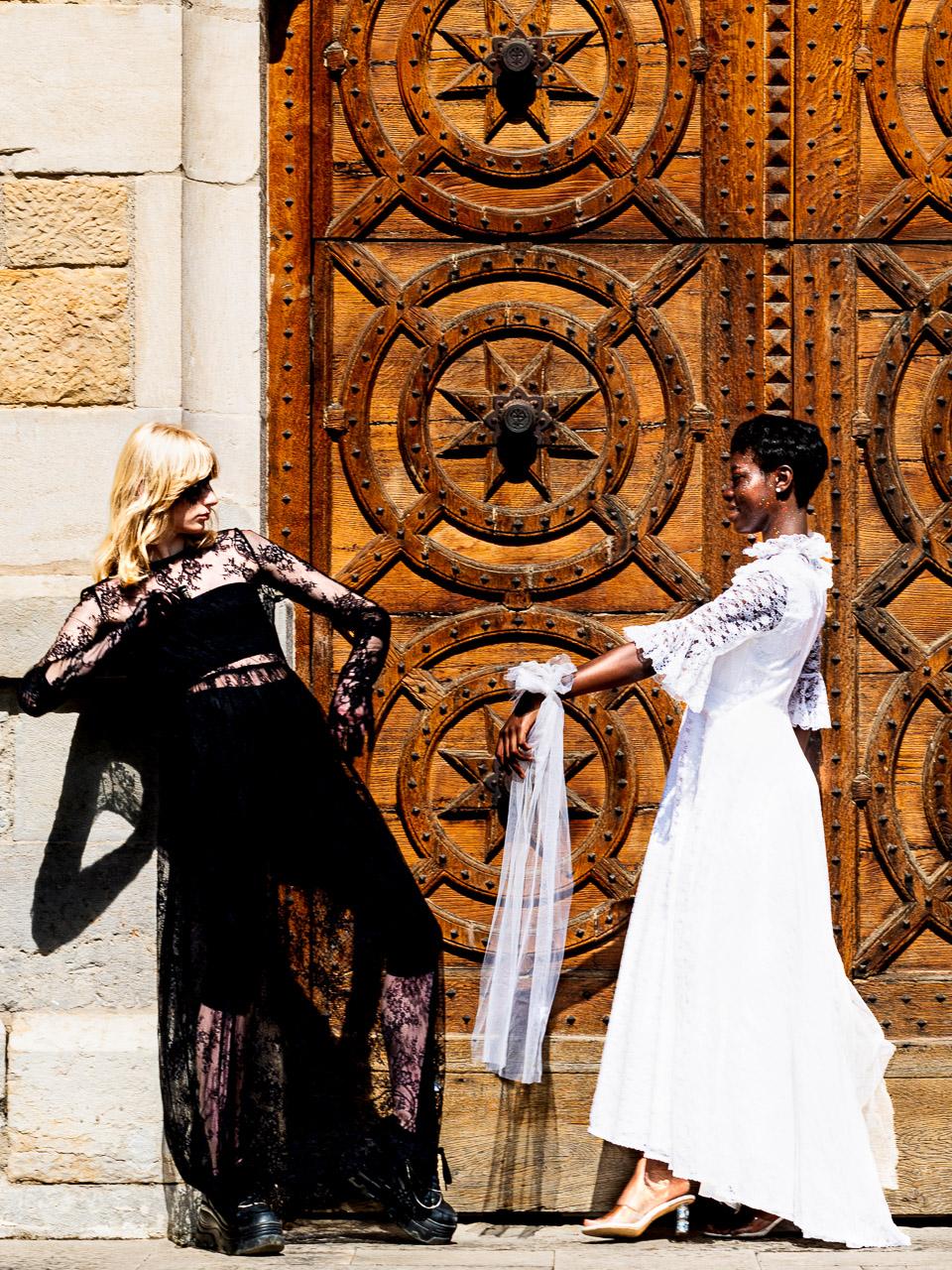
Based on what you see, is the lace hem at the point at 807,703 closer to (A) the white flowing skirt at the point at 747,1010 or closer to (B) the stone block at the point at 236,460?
(A) the white flowing skirt at the point at 747,1010

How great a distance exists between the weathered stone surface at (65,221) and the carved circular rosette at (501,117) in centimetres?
61

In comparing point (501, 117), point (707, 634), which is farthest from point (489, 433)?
point (707, 634)

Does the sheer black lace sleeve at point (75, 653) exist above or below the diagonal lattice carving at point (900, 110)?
below

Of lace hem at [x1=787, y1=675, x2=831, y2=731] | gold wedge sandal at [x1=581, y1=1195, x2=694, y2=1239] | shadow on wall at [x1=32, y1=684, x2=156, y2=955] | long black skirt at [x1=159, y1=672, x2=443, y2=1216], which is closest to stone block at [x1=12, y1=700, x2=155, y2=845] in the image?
shadow on wall at [x1=32, y1=684, x2=156, y2=955]

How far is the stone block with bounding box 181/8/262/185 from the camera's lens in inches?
170

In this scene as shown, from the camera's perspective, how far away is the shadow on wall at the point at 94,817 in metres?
4.16

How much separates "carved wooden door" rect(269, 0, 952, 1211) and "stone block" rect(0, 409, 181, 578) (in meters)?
0.48

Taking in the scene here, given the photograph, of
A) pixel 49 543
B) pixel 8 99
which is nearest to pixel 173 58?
pixel 8 99

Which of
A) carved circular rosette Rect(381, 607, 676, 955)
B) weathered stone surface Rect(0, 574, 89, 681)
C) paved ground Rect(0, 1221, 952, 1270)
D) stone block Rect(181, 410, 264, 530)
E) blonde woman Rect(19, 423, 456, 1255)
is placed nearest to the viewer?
paved ground Rect(0, 1221, 952, 1270)

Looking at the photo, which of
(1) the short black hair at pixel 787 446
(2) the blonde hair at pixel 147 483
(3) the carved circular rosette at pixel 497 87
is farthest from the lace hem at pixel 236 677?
(3) the carved circular rosette at pixel 497 87

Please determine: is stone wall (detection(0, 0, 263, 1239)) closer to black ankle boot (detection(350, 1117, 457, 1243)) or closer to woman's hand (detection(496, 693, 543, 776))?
black ankle boot (detection(350, 1117, 457, 1243))

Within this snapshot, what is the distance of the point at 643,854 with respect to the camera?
177 inches

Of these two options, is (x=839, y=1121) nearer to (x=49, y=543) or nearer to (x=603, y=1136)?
(x=603, y=1136)

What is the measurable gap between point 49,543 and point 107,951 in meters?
0.99
